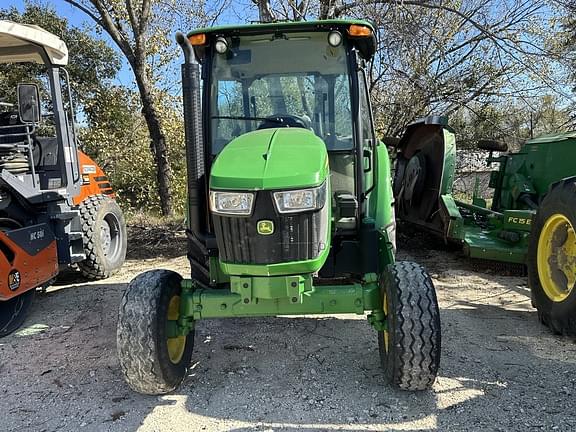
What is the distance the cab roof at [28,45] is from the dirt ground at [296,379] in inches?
99.9

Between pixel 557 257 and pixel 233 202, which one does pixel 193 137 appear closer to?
pixel 233 202

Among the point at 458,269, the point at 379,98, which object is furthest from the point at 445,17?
the point at 458,269

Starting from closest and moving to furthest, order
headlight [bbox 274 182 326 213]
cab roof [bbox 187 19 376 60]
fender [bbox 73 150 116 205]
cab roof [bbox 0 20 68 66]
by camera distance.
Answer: headlight [bbox 274 182 326 213]
cab roof [bbox 187 19 376 60]
cab roof [bbox 0 20 68 66]
fender [bbox 73 150 116 205]

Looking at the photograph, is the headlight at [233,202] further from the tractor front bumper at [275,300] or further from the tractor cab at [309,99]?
the tractor cab at [309,99]

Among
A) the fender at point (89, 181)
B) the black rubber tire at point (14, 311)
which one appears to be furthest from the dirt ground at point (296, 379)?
the fender at point (89, 181)

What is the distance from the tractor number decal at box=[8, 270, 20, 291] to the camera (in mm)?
4211

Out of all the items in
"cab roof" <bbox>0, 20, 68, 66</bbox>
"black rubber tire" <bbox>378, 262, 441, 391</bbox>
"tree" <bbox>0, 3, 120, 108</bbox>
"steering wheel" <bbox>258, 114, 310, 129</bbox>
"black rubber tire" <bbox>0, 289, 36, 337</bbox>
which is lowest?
"black rubber tire" <bbox>0, 289, 36, 337</bbox>

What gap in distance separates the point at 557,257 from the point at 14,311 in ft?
15.0

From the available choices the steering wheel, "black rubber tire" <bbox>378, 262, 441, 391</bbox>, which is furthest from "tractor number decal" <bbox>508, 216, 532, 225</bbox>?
the steering wheel

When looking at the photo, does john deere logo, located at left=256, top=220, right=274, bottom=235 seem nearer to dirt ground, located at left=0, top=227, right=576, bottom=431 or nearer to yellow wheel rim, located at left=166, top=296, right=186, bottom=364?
yellow wheel rim, located at left=166, top=296, right=186, bottom=364

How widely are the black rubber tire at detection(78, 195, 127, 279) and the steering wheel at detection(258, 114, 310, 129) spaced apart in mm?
2885

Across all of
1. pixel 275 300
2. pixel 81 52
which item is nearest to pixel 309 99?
pixel 275 300

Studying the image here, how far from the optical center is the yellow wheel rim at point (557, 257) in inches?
147

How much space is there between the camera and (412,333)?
282 cm
